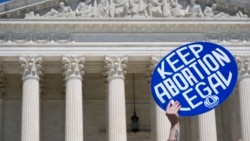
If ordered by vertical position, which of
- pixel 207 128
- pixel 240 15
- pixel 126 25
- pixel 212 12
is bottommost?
pixel 207 128

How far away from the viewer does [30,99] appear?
36656mm

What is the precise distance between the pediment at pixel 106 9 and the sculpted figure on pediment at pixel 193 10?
0.06 meters

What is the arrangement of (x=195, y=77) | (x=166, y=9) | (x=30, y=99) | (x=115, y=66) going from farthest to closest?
1. (x=166, y=9)
2. (x=115, y=66)
3. (x=30, y=99)
4. (x=195, y=77)

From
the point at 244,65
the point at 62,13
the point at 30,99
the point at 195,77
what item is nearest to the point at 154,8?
the point at 62,13

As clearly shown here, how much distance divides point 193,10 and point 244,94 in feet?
17.9

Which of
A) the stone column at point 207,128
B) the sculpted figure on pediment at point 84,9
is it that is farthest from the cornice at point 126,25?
the stone column at point 207,128

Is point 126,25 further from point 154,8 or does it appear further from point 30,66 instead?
point 30,66

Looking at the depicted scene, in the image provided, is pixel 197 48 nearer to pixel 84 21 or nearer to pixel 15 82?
pixel 84 21

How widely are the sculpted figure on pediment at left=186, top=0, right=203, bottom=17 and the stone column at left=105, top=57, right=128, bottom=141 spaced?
4461mm

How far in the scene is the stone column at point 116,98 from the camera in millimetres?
36188

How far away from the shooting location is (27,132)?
118 ft

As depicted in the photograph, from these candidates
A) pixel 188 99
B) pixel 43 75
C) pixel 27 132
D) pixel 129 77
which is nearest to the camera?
pixel 188 99

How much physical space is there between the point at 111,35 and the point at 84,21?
166 cm

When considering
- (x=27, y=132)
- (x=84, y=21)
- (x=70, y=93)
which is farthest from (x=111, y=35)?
(x=27, y=132)
